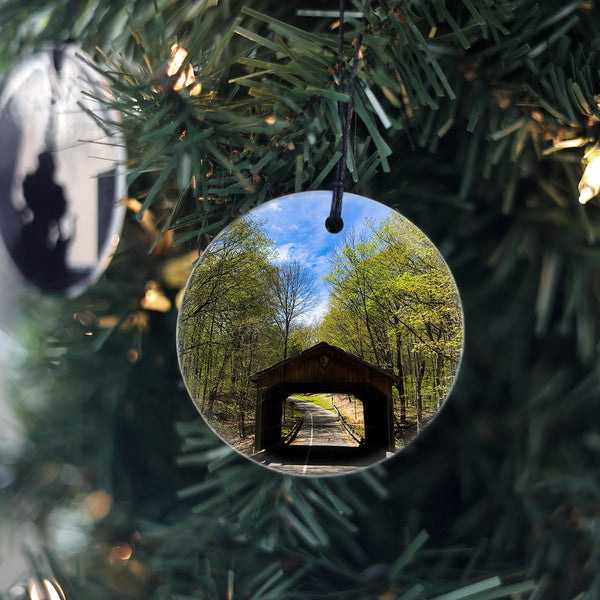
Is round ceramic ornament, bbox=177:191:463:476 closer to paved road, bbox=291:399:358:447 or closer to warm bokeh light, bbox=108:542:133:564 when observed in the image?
paved road, bbox=291:399:358:447

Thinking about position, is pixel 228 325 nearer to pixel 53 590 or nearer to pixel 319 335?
pixel 319 335

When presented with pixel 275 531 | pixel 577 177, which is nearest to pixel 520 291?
pixel 577 177

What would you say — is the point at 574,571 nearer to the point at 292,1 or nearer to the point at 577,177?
the point at 577,177

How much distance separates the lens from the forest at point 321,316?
0.61 feet

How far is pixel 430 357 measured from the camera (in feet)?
0.61

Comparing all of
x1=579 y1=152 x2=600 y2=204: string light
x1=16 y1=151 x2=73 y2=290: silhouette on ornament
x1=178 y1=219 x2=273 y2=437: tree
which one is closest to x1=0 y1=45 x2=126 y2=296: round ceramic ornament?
x1=16 y1=151 x2=73 y2=290: silhouette on ornament

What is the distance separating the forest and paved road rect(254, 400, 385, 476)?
0.01 m

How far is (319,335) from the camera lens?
0.19 metres

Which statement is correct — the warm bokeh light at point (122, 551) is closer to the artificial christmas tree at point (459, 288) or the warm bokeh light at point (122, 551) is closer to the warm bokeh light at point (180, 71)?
the artificial christmas tree at point (459, 288)

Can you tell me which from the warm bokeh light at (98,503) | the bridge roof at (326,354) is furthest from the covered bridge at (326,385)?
the warm bokeh light at (98,503)

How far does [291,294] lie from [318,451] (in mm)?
65

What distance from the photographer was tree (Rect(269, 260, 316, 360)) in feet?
0.61

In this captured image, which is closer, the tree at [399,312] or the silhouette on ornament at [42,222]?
the tree at [399,312]

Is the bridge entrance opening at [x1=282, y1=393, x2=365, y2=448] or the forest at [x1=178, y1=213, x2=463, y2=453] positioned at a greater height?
the forest at [x1=178, y1=213, x2=463, y2=453]
